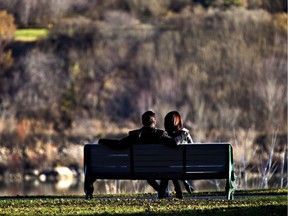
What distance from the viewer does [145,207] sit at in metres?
14.9

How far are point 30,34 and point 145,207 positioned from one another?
213 feet

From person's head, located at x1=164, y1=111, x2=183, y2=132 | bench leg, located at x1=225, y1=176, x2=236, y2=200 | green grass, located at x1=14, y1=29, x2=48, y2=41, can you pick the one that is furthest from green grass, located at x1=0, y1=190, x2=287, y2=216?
green grass, located at x1=14, y1=29, x2=48, y2=41

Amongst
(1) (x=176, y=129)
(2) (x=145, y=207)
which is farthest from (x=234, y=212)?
(1) (x=176, y=129)

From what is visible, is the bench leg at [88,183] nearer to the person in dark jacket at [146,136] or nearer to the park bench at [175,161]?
the park bench at [175,161]

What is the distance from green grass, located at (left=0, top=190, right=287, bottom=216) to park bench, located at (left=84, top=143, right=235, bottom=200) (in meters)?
0.46

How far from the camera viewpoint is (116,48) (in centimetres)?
7244

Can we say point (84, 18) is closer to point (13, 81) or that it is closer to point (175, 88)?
point (13, 81)

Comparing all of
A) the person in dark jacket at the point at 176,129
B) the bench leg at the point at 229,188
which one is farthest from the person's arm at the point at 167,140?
the bench leg at the point at 229,188

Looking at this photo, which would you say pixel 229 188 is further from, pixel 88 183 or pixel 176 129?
pixel 88 183

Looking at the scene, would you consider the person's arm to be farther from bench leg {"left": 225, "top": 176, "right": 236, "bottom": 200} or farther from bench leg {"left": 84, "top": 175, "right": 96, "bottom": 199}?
bench leg {"left": 84, "top": 175, "right": 96, "bottom": 199}

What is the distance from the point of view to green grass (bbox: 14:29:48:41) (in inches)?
3018

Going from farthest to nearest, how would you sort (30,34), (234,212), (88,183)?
(30,34) → (88,183) → (234,212)

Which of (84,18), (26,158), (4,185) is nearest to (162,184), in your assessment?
(4,185)

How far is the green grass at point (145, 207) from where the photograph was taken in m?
14.0
